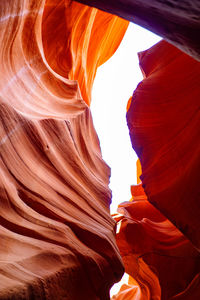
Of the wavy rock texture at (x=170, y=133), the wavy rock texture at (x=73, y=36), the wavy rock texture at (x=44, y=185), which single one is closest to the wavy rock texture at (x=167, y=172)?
the wavy rock texture at (x=170, y=133)

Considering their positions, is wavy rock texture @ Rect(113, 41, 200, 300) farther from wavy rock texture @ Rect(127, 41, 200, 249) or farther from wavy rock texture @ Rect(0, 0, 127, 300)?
wavy rock texture @ Rect(0, 0, 127, 300)

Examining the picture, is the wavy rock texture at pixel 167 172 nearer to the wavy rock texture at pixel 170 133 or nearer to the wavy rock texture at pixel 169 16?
the wavy rock texture at pixel 170 133

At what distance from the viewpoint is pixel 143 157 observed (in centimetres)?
491

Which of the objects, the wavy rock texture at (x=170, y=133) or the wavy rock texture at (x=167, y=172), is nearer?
the wavy rock texture at (x=170, y=133)

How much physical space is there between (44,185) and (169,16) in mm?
1756

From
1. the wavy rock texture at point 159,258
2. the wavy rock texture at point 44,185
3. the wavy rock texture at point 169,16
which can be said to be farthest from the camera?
the wavy rock texture at point 159,258

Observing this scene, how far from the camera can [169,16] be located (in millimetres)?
1611

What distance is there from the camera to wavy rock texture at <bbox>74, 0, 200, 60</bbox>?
1496mm

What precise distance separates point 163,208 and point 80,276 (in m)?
2.20

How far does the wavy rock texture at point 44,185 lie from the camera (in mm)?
1806

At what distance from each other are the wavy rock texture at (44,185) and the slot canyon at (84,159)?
0.04 ft

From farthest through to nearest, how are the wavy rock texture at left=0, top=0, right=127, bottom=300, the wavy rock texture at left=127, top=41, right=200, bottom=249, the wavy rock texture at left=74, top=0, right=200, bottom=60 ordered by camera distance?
the wavy rock texture at left=127, top=41, right=200, bottom=249 < the wavy rock texture at left=0, top=0, right=127, bottom=300 < the wavy rock texture at left=74, top=0, right=200, bottom=60

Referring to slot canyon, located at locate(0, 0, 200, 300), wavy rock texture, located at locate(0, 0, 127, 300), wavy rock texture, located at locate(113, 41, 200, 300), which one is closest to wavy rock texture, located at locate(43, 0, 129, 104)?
slot canyon, located at locate(0, 0, 200, 300)

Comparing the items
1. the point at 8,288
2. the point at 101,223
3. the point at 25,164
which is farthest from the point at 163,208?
the point at 8,288
